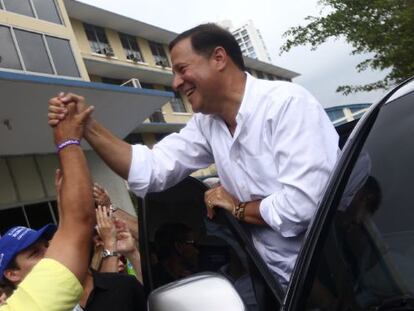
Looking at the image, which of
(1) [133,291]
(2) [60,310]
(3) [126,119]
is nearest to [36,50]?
(3) [126,119]

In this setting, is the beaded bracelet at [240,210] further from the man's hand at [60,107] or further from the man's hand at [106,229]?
the man's hand at [106,229]

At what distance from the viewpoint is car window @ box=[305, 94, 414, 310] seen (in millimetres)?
916

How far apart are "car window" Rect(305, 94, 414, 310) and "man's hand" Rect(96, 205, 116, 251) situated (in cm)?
172

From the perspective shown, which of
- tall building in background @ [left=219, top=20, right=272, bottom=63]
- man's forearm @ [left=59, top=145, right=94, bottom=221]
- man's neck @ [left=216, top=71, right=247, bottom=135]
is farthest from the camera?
tall building in background @ [left=219, top=20, right=272, bottom=63]

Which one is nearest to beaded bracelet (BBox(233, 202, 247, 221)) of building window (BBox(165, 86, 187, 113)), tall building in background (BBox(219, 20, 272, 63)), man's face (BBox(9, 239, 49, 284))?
man's face (BBox(9, 239, 49, 284))

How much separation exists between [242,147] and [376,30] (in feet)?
21.9

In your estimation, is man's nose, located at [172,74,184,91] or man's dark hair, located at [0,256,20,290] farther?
man's dark hair, located at [0,256,20,290]

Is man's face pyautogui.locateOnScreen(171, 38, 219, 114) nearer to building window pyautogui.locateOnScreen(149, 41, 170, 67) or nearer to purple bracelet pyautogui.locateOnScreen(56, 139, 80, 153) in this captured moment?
purple bracelet pyautogui.locateOnScreen(56, 139, 80, 153)

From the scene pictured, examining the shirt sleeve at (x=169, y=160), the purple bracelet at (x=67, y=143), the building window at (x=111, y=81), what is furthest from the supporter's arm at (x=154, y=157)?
the building window at (x=111, y=81)

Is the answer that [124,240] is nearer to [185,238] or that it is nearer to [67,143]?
[185,238]

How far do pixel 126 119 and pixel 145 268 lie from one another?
11.9 meters

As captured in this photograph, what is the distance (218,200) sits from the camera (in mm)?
1534

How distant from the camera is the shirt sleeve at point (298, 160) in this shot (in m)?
1.41

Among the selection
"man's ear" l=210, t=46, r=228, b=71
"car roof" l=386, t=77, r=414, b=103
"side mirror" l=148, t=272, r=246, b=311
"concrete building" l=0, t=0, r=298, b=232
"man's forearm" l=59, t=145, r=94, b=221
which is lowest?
"side mirror" l=148, t=272, r=246, b=311
